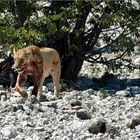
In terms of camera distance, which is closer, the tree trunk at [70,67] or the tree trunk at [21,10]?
the tree trunk at [21,10]

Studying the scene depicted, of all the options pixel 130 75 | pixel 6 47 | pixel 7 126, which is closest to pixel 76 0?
pixel 6 47

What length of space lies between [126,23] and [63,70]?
302 centimetres

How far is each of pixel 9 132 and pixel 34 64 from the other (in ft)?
13.3

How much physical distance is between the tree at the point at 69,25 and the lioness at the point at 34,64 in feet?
12.5

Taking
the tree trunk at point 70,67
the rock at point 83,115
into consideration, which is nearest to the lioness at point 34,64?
the rock at point 83,115

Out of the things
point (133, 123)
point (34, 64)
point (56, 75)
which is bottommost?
point (133, 123)

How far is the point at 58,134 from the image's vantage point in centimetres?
951

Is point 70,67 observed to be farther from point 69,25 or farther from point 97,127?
point 97,127

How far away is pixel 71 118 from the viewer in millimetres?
10867

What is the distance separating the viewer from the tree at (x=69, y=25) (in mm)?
18500

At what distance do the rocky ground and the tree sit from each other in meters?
4.19

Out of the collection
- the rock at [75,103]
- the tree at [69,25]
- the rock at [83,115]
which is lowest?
the rock at [83,115]

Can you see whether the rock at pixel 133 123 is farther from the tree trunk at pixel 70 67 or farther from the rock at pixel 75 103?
the tree trunk at pixel 70 67

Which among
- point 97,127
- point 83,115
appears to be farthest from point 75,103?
point 97,127
